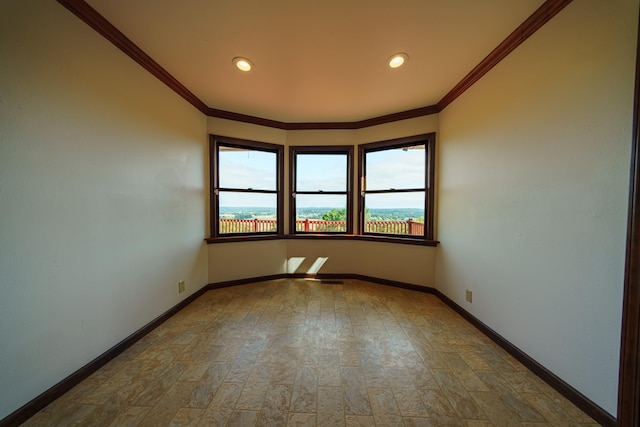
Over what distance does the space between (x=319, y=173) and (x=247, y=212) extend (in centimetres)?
126

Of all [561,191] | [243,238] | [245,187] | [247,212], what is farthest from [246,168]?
[561,191]

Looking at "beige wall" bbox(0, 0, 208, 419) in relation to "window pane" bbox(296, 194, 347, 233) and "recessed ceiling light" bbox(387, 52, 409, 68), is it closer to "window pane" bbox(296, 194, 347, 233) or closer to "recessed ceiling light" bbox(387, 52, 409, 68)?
"window pane" bbox(296, 194, 347, 233)

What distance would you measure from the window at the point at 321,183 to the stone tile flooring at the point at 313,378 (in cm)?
166

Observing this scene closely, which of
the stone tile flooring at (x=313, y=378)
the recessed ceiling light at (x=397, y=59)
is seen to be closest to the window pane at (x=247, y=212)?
the stone tile flooring at (x=313, y=378)

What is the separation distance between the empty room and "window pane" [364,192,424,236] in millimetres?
372

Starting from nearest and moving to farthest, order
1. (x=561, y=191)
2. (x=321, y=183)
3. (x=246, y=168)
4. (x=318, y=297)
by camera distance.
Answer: (x=561, y=191) < (x=318, y=297) < (x=246, y=168) < (x=321, y=183)

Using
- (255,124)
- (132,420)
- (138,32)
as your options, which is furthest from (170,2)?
(132,420)

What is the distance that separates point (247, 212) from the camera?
3.35m

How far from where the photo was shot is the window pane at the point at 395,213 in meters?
3.11

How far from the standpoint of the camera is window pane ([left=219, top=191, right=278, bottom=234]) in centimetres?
318

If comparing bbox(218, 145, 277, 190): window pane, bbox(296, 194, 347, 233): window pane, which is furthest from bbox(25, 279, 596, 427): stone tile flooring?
bbox(218, 145, 277, 190): window pane

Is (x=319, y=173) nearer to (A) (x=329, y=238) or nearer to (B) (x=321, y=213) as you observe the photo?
(B) (x=321, y=213)

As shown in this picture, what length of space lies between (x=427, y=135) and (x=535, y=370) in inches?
99.6

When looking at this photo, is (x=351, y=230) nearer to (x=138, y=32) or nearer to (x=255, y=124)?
(x=255, y=124)
